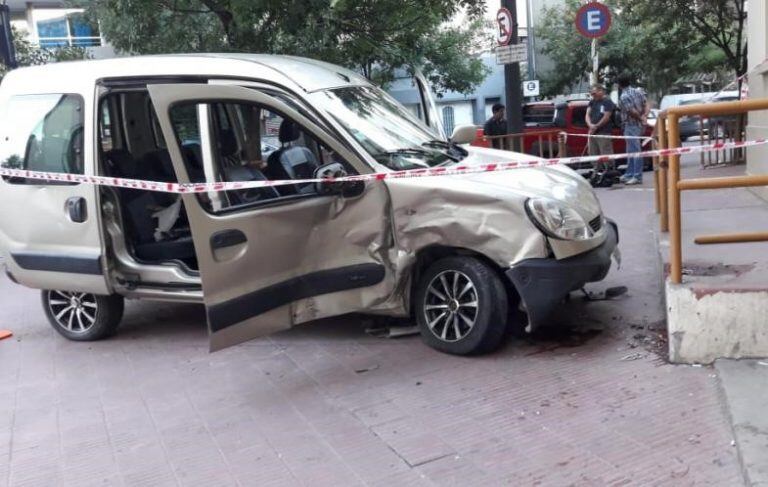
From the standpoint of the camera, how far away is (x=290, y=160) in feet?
18.8

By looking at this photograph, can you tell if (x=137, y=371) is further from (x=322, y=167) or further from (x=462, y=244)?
(x=462, y=244)

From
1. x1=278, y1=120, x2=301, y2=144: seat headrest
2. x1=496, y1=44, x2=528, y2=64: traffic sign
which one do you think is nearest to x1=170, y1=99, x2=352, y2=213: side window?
x1=278, y1=120, x2=301, y2=144: seat headrest

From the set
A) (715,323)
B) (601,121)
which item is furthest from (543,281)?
(601,121)

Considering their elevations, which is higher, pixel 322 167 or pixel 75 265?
pixel 322 167

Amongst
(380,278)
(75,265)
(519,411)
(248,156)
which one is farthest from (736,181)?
(75,265)

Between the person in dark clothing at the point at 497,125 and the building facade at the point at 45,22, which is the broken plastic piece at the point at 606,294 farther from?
the building facade at the point at 45,22

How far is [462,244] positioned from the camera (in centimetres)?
502

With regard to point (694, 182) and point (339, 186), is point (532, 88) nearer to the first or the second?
point (339, 186)

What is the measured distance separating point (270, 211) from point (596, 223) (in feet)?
7.44

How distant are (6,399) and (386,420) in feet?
9.13

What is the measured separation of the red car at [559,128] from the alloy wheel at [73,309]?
331 inches

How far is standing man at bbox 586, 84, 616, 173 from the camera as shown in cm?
1310

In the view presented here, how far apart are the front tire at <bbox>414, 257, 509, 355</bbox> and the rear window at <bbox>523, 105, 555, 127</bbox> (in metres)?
12.5

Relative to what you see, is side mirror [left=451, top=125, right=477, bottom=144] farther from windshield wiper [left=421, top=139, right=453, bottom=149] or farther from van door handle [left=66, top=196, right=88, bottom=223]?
van door handle [left=66, top=196, right=88, bottom=223]
